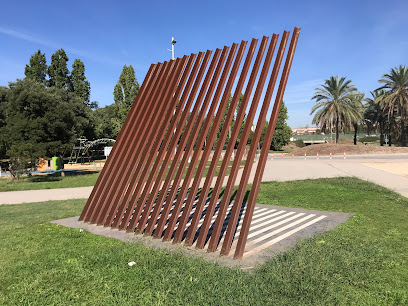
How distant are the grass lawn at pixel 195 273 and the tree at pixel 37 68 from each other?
118 feet

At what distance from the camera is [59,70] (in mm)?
37625

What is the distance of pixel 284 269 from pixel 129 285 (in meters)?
1.78

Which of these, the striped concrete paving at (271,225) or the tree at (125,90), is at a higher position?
the tree at (125,90)

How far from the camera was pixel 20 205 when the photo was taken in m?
9.90

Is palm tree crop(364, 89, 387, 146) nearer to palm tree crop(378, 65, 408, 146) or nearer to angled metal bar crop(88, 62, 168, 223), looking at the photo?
palm tree crop(378, 65, 408, 146)

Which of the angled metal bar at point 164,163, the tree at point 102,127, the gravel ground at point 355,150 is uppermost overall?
the tree at point 102,127

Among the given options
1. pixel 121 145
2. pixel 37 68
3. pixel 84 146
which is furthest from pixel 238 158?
pixel 37 68

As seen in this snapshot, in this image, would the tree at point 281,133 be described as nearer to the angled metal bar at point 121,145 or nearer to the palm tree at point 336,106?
the palm tree at point 336,106

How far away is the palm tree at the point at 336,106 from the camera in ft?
121

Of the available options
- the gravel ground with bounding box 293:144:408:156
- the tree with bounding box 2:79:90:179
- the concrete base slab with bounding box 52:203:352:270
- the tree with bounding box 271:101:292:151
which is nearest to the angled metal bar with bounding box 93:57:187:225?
the concrete base slab with bounding box 52:203:352:270

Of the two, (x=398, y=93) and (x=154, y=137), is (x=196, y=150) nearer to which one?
(x=154, y=137)

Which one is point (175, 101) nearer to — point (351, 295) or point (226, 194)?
point (226, 194)

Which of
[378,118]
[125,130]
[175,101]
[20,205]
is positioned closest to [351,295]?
[175,101]

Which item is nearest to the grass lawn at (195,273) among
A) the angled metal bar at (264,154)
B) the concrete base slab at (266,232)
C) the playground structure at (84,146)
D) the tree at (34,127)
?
the concrete base slab at (266,232)
